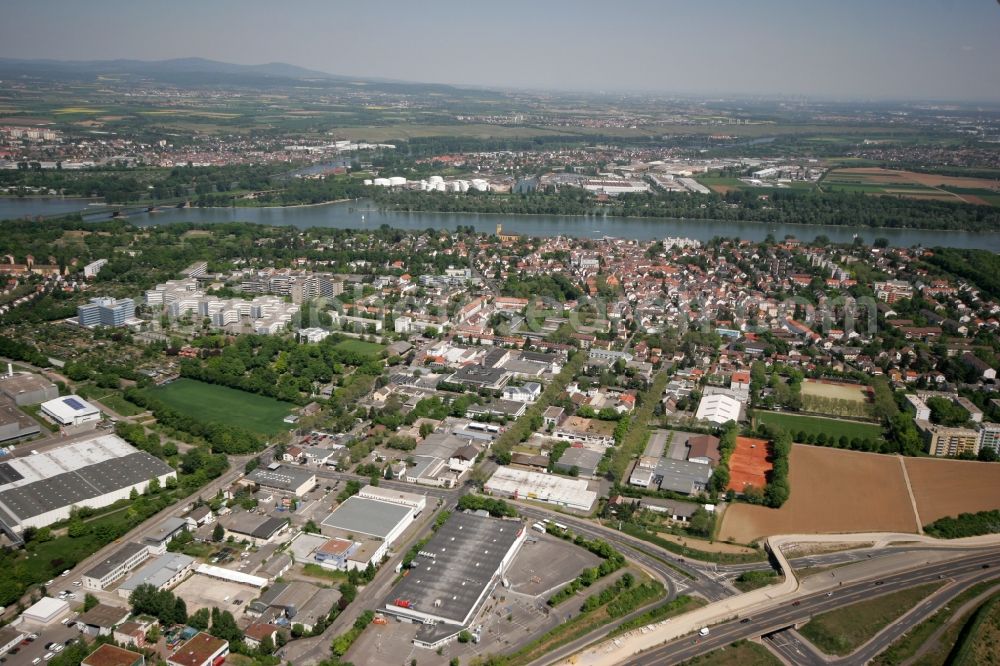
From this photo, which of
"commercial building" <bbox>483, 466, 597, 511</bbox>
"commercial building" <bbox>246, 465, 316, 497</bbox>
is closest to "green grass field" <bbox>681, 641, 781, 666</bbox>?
"commercial building" <bbox>483, 466, 597, 511</bbox>

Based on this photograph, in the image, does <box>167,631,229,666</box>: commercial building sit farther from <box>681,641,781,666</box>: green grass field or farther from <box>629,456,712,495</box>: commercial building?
<box>629,456,712,495</box>: commercial building

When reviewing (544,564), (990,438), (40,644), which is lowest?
(40,644)

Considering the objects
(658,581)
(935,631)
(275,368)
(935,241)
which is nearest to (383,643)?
(658,581)

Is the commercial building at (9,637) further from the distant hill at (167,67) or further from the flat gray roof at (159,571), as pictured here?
the distant hill at (167,67)

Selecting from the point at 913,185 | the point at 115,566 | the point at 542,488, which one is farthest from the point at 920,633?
the point at 913,185

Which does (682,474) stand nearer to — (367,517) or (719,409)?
(719,409)

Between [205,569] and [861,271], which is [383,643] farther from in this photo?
[861,271]
